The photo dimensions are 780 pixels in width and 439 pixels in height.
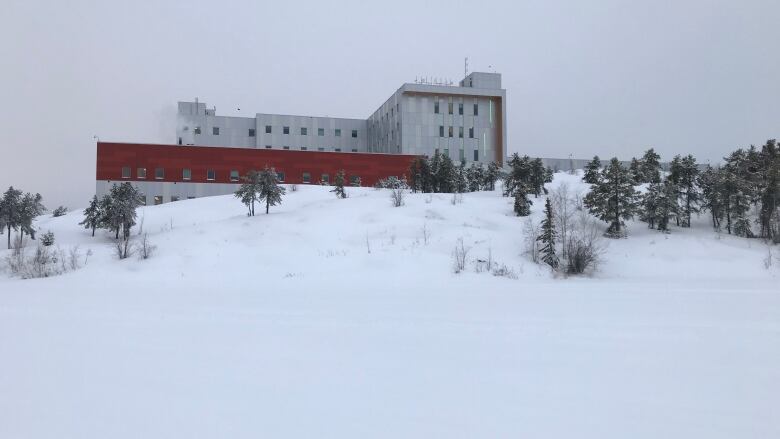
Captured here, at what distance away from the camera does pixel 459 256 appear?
23.2 m

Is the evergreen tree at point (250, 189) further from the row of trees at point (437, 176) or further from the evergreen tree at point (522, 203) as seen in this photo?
the evergreen tree at point (522, 203)

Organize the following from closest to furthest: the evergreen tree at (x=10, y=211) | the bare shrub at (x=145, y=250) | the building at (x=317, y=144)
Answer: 1. the bare shrub at (x=145, y=250)
2. the evergreen tree at (x=10, y=211)
3. the building at (x=317, y=144)

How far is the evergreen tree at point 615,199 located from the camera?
27.5m

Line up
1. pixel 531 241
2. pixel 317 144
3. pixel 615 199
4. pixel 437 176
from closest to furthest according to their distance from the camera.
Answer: pixel 531 241, pixel 615 199, pixel 437 176, pixel 317 144

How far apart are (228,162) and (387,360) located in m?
50.1

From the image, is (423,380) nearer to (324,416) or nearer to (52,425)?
(324,416)

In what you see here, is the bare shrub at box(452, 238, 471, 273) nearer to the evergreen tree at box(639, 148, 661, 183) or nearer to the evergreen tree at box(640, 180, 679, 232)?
the evergreen tree at box(640, 180, 679, 232)

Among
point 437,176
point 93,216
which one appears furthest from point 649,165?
point 93,216

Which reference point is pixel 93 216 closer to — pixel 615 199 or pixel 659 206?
pixel 615 199

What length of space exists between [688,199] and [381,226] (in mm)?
19068

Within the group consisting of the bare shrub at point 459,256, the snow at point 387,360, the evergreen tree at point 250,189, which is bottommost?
the snow at point 387,360

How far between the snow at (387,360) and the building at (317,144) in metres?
34.9

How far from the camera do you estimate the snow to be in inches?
181

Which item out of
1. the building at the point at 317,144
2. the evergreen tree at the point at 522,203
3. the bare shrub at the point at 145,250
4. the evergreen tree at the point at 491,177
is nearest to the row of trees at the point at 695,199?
the evergreen tree at the point at 522,203
